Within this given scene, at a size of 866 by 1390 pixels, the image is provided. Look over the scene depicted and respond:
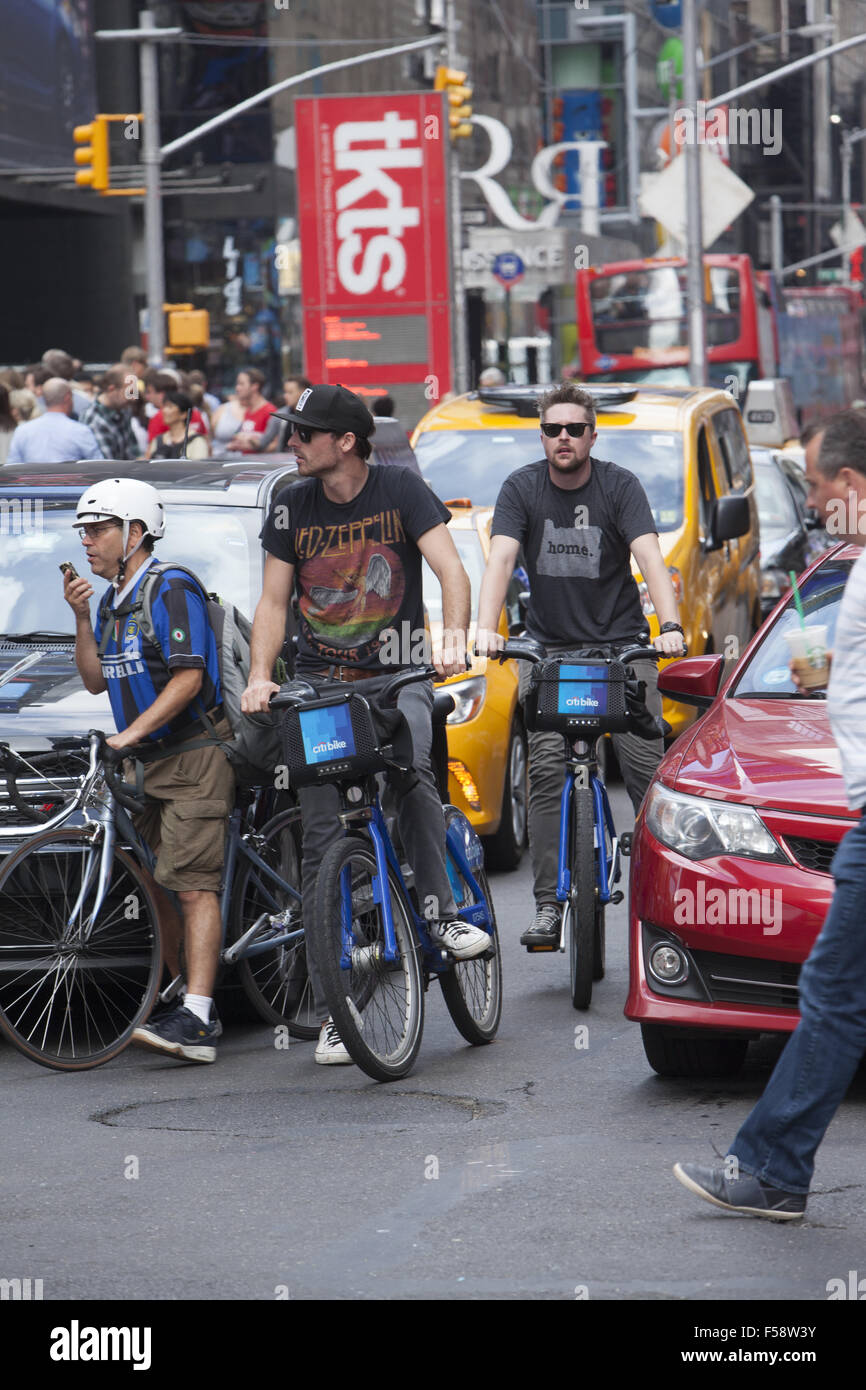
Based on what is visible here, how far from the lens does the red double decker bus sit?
118ft

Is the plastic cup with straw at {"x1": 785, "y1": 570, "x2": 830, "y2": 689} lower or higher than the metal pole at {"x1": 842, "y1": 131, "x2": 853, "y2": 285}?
lower

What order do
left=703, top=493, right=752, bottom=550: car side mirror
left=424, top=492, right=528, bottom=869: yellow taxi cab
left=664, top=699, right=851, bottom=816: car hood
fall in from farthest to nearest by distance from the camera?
1. left=703, top=493, right=752, bottom=550: car side mirror
2. left=424, top=492, right=528, bottom=869: yellow taxi cab
3. left=664, top=699, right=851, bottom=816: car hood

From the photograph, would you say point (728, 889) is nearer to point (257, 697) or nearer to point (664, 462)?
point (257, 697)

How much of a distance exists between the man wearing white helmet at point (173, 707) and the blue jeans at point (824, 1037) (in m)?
2.41

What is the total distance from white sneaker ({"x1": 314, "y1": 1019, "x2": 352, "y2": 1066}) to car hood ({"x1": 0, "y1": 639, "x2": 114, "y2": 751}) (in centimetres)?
121

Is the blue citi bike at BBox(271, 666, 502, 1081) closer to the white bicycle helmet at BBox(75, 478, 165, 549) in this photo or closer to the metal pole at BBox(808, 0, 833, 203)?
the white bicycle helmet at BBox(75, 478, 165, 549)

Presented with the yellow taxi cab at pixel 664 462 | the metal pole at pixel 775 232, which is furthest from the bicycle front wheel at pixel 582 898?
the metal pole at pixel 775 232

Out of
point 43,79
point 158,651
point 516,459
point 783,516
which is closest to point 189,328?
point 43,79

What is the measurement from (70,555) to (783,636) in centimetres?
258

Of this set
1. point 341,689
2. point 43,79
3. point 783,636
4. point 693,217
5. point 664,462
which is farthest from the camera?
point 43,79

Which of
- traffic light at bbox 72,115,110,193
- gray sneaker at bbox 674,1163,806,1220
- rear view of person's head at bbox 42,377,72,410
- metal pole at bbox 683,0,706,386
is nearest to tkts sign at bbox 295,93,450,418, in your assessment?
traffic light at bbox 72,115,110,193

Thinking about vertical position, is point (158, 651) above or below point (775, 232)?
below

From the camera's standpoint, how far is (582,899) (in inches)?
288

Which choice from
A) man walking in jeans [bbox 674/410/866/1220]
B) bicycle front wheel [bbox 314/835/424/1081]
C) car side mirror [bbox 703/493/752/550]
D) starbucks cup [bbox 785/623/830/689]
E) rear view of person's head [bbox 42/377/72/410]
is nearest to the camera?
man walking in jeans [bbox 674/410/866/1220]
